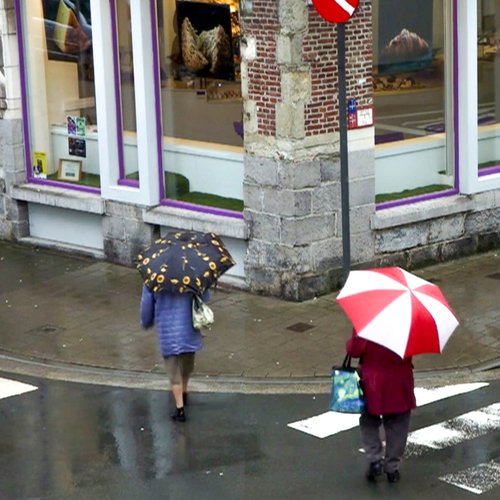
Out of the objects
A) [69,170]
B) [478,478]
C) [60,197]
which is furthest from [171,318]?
[69,170]

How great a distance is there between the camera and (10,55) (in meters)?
17.5

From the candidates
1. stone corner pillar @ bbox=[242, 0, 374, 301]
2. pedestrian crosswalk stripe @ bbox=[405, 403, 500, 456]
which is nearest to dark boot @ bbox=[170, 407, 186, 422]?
pedestrian crosswalk stripe @ bbox=[405, 403, 500, 456]

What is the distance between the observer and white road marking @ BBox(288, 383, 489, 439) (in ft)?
36.4

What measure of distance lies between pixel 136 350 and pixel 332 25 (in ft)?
13.4

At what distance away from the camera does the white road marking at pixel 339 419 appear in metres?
11.1

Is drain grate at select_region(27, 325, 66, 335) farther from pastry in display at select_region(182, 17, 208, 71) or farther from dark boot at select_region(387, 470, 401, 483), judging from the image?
dark boot at select_region(387, 470, 401, 483)

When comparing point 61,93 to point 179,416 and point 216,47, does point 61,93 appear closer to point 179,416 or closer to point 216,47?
point 216,47

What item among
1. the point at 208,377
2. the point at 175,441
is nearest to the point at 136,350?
the point at 208,377

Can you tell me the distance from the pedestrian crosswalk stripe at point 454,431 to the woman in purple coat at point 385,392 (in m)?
0.73

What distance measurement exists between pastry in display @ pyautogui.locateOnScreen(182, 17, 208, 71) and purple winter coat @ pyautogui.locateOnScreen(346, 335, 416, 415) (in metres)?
6.95

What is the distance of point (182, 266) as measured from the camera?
35.6ft

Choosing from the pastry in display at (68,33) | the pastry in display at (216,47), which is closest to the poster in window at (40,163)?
the pastry in display at (68,33)

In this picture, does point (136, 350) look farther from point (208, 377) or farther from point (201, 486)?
point (201, 486)

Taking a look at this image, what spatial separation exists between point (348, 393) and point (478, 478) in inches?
47.2
